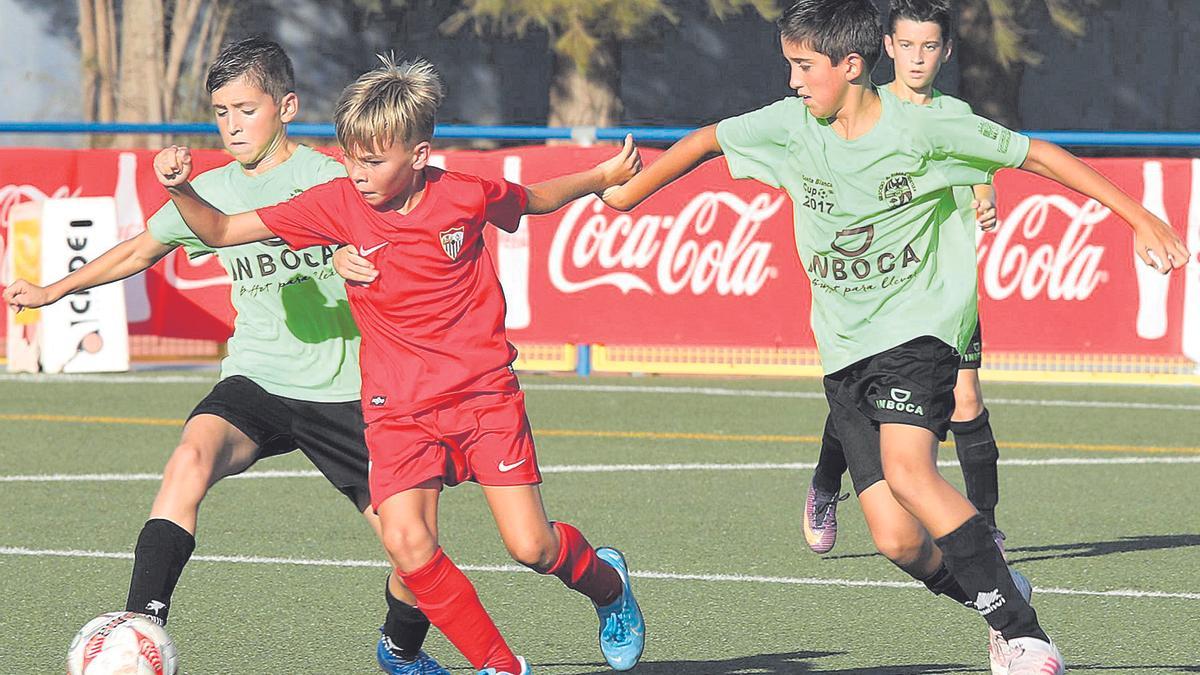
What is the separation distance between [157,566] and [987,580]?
2.17 meters

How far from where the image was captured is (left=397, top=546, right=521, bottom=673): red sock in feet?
17.3

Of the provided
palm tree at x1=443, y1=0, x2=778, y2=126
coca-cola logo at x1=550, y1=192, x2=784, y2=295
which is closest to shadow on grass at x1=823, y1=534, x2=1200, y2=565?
coca-cola logo at x1=550, y1=192, x2=784, y2=295

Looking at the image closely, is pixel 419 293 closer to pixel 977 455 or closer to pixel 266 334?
pixel 266 334

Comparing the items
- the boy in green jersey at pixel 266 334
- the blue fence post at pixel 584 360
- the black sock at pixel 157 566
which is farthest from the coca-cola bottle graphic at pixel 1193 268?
the black sock at pixel 157 566

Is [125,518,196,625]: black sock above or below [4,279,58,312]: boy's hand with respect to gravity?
below

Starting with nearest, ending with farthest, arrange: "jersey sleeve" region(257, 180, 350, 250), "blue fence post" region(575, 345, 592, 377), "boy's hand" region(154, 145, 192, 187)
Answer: "boy's hand" region(154, 145, 192, 187) < "jersey sleeve" region(257, 180, 350, 250) < "blue fence post" region(575, 345, 592, 377)

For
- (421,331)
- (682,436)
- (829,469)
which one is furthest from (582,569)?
(682,436)

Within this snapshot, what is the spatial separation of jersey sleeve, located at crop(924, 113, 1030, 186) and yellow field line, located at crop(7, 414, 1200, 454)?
587 centimetres

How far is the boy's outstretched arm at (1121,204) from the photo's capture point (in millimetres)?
5387

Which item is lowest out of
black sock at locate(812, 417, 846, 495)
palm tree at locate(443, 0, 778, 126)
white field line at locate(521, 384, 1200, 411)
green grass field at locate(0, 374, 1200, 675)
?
white field line at locate(521, 384, 1200, 411)

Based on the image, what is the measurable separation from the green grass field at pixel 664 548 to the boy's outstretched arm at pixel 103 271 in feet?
3.44

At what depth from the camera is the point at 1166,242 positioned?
5434 millimetres

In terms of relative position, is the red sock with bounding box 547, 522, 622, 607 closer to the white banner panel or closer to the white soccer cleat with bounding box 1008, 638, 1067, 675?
the white soccer cleat with bounding box 1008, 638, 1067, 675

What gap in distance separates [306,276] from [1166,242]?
7.83ft
